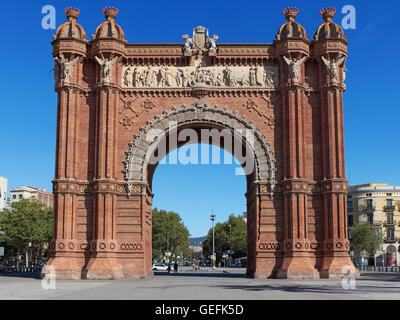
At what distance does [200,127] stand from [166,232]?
74.2m

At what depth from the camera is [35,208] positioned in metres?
77.8

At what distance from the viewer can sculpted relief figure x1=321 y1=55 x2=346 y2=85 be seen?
1351 inches

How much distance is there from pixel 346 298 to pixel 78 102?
22102mm

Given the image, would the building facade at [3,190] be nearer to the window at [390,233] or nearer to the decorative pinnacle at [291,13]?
the window at [390,233]

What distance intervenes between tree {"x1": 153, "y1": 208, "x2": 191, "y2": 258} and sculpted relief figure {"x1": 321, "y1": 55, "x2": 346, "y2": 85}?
74.8 m

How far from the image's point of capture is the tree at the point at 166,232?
107062 mm

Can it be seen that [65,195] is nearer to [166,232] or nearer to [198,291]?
[198,291]

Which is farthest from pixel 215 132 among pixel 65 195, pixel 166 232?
pixel 166 232

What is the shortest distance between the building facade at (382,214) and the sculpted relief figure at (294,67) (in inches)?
2417

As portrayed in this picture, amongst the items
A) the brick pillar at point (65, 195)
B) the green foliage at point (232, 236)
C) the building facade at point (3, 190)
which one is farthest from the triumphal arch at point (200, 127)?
the building facade at point (3, 190)

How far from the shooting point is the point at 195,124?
35156mm

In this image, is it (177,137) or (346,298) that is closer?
(346,298)

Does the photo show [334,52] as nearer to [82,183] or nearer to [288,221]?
[288,221]
